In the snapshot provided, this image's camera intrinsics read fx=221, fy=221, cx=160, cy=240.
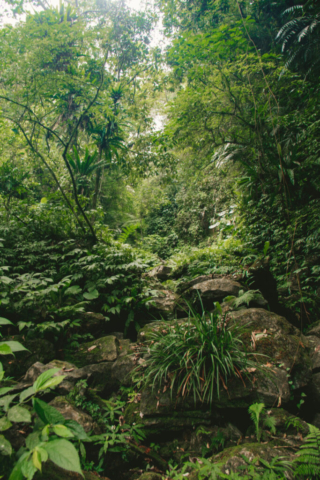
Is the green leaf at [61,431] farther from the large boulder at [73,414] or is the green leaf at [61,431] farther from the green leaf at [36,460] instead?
the large boulder at [73,414]

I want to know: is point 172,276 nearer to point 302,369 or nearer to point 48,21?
point 302,369

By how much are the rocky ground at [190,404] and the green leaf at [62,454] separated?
604mm

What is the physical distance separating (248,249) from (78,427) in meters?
3.85

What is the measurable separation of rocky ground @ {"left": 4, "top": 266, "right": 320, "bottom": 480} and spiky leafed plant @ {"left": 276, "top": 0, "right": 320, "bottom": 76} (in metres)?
6.06

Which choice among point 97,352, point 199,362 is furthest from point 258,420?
point 97,352

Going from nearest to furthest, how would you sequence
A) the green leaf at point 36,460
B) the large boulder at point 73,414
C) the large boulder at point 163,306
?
the green leaf at point 36,460 < the large boulder at point 73,414 < the large boulder at point 163,306

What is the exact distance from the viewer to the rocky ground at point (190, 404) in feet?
4.98

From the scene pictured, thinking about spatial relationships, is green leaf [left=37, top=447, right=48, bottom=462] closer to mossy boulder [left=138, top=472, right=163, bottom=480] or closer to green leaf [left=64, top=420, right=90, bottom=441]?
green leaf [left=64, top=420, right=90, bottom=441]


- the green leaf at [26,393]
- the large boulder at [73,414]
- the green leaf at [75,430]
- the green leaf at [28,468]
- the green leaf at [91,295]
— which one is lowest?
the large boulder at [73,414]

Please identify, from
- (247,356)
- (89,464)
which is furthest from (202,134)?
(89,464)

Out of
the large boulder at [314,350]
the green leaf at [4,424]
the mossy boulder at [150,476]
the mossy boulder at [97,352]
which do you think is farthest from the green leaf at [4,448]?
the large boulder at [314,350]

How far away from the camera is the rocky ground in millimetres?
1517

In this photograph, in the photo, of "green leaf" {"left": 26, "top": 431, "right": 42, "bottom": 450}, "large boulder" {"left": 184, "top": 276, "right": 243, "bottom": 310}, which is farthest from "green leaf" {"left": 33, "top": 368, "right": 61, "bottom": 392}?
"large boulder" {"left": 184, "top": 276, "right": 243, "bottom": 310}

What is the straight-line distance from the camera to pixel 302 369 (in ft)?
6.35
